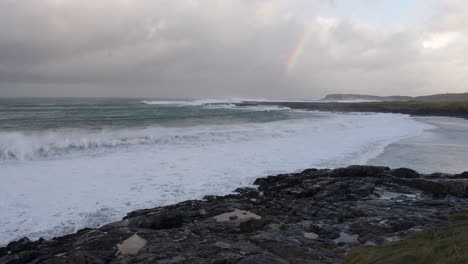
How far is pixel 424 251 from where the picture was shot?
4164 mm

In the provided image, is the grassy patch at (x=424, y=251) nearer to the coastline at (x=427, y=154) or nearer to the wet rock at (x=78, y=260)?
the wet rock at (x=78, y=260)

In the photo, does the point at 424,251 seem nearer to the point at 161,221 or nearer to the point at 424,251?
the point at 424,251

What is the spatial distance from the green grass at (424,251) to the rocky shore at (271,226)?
81cm

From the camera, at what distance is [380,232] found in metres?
7.05

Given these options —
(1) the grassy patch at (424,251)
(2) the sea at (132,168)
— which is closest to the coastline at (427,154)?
(2) the sea at (132,168)

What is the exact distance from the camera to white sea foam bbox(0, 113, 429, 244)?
376 inches

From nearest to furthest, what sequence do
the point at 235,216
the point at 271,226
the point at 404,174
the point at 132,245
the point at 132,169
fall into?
the point at 132,245 < the point at 271,226 < the point at 235,216 < the point at 404,174 < the point at 132,169

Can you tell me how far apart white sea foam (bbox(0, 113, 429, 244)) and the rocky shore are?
1341 millimetres

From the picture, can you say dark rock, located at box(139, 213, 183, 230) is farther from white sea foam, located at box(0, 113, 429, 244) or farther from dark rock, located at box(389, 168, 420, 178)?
dark rock, located at box(389, 168, 420, 178)

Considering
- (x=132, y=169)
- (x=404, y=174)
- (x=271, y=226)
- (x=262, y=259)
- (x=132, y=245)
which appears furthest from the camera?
(x=132, y=169)

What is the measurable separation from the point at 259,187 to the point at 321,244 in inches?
226

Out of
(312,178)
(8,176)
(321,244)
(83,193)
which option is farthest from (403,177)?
(8,176)

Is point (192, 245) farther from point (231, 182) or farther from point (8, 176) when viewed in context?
point (8, 176)

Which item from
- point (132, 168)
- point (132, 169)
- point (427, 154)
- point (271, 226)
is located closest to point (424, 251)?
point (271, 226)
